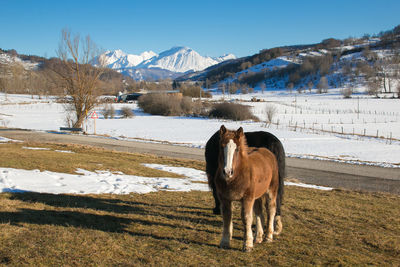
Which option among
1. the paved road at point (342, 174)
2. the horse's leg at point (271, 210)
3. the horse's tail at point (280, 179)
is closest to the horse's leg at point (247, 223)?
the horse's leg at point (271, 210)

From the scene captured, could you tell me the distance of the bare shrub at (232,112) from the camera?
64.4 m

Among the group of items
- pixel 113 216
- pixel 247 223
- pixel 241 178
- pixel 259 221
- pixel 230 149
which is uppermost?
pixel 230 149

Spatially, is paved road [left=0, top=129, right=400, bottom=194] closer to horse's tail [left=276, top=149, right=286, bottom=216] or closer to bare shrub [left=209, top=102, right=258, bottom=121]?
horse's tail [left=276, top=149, right=286, bottom=216]

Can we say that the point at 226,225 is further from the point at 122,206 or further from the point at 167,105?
the point at 167,105

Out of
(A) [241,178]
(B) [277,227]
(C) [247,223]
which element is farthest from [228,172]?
(B) [277,227]

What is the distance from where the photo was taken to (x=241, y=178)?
5.28 m

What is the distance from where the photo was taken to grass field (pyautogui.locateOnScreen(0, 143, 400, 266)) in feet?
16.5

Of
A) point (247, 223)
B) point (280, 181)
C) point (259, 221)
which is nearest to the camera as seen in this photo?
point (247, 223)

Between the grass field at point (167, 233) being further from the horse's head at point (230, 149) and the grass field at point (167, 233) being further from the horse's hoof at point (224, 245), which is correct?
the horse's head at point (230, 149)

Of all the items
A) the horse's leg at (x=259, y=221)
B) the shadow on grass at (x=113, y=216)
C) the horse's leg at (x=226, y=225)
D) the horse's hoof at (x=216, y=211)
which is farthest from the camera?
the horse's hoof at (x=216, y=211)

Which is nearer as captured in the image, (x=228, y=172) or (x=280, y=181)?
(x=228, y=172)

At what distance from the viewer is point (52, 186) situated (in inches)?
379

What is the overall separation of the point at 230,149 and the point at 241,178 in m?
0.67

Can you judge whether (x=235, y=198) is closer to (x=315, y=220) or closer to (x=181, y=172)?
(x=315, y=220)
